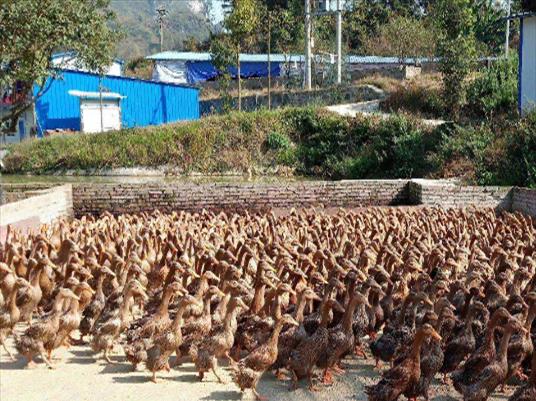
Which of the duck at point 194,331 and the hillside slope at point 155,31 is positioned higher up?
the hillside slope at point 155,31

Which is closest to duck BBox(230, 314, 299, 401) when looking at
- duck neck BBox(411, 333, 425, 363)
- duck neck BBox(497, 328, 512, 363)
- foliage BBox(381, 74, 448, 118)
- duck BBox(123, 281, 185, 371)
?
duck BBox(123, 281, 185, 371)

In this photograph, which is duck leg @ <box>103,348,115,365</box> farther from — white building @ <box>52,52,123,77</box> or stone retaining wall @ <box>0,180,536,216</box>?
white building @ <box>52,52,123,77</box>

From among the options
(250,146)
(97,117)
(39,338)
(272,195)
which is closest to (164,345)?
(39,338)

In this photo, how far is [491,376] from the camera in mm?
6883

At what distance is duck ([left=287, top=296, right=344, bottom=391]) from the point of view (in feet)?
24.8

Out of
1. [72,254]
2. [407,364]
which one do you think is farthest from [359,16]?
[407,364]

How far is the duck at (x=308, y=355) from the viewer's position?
7574 millimetres

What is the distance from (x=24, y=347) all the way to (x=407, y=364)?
4.22 meters

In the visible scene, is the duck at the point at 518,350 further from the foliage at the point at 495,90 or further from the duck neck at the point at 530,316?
the foliage at the point at 495,90

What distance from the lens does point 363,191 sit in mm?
18125

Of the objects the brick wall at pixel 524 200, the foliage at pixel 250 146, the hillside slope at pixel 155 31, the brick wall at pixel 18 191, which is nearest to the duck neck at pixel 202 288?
the brick wall at pixel 18 191

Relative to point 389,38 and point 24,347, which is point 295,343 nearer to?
point 24,347

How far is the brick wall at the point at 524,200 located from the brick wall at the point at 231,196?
8.58 feet

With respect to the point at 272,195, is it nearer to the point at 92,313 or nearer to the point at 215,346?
the point at 92,313
